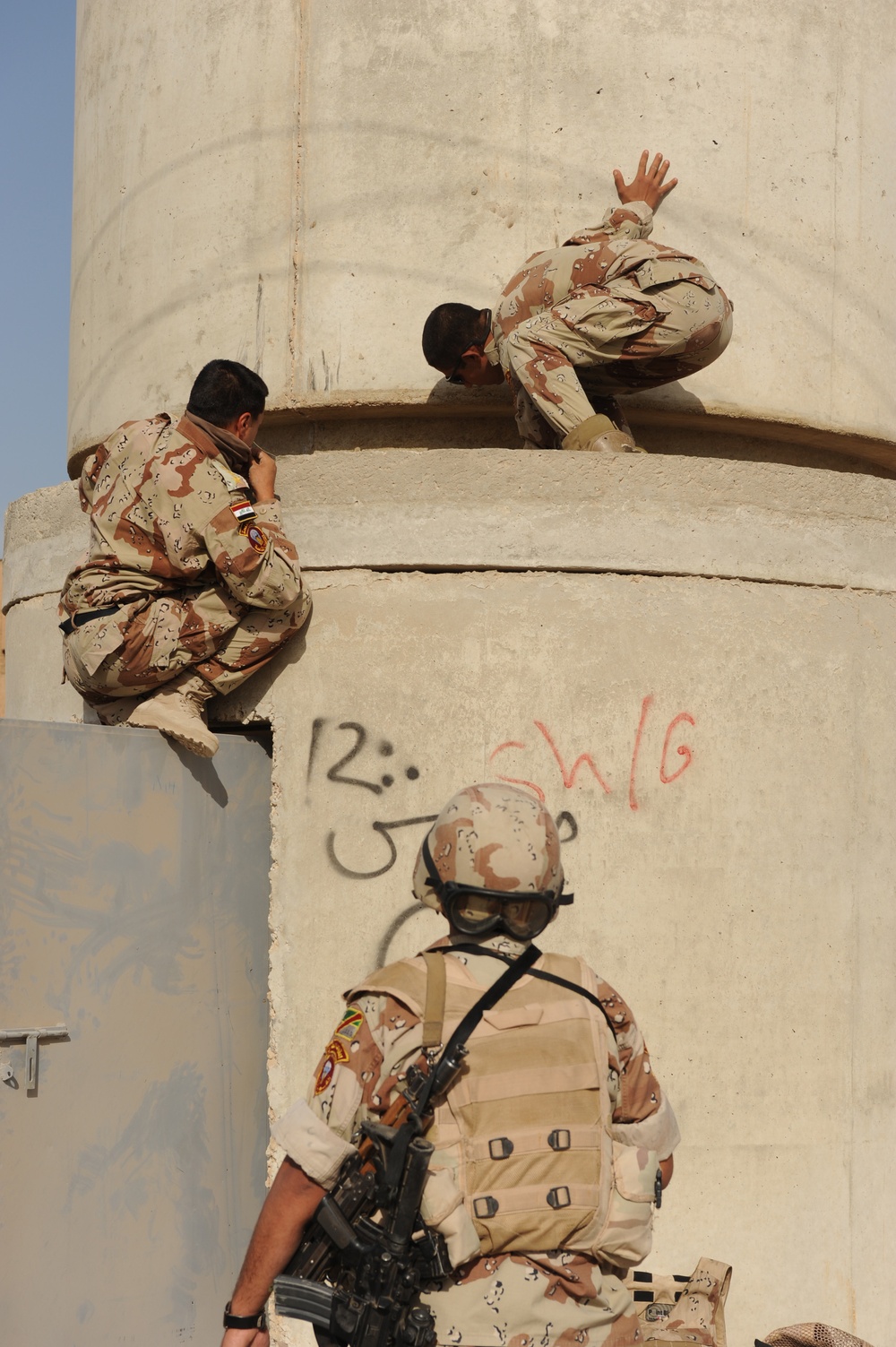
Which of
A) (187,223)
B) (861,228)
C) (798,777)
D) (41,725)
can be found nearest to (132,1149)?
(41,725)

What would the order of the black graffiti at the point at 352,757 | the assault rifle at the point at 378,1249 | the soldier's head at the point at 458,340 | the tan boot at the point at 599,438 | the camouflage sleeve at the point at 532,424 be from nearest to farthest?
1. the assault rifle at the point at 378,1249
2. the black graffiti at the point at 352,757
3. the tan boot at the point at 599,438
4. the soldier's head at the point at 458,340
5. the camouflage sleeve at the point at 532,424

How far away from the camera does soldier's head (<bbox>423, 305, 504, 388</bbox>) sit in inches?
177

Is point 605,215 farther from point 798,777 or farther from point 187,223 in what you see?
point 798,777

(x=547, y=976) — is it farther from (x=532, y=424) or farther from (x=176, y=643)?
(x=532, y=424)

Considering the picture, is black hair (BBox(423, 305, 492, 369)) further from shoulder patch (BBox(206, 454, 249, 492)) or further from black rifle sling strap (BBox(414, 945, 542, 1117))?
black rifle sling strap (BBox(414, 945, 542, 1117))

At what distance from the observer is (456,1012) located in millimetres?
2598

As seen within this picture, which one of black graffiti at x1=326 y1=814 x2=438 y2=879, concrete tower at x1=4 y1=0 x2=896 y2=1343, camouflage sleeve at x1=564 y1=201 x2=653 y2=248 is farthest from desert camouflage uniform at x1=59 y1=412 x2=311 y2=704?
camouflage sleeve at x1=564 y1=201 x2=653 y2=248

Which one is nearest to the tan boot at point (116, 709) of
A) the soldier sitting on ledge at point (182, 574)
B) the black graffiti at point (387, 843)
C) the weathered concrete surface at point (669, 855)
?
the soldier sitting on ledge at point (182, 574)

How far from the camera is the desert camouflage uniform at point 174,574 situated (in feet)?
13.1

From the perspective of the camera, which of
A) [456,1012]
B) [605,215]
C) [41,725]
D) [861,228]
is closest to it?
[456,1012]

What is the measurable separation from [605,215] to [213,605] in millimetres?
1771

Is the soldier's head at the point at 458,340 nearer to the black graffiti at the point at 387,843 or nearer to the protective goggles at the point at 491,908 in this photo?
the black graffiti at the point at 387,843

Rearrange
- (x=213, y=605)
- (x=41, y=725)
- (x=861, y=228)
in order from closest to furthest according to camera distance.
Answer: (x=41, y=725), (x=213, y=605), (x=861, y=228)

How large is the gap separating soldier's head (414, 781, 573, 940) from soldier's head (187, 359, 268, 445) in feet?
5.93
